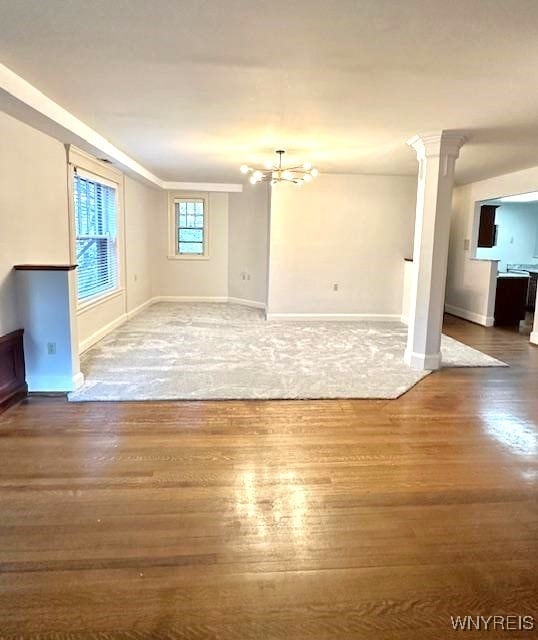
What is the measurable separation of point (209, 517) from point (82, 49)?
267 cm

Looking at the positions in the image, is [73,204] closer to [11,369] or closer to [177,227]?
[11,369]

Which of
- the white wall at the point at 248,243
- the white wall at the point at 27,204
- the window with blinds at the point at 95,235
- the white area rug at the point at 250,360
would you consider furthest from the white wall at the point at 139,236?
the white wall at the point at 27,204

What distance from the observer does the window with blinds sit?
5.15 m

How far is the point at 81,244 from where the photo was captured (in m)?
5.24

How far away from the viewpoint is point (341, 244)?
23.6 feet

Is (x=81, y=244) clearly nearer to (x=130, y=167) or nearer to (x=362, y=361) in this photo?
(x=130, y=167)

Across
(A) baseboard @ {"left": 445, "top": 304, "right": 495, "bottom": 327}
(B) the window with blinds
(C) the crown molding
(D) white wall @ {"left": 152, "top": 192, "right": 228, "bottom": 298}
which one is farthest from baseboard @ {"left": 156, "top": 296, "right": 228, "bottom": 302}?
(A) baseboard @ {"left": 445, "top": 304, "right": 495, "bottom": 327}

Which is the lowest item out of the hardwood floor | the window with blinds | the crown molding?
the hardwood floor

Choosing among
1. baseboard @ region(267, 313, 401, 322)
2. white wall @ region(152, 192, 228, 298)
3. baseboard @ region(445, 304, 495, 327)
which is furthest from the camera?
white wall @ region(152, 192, 228, 298)

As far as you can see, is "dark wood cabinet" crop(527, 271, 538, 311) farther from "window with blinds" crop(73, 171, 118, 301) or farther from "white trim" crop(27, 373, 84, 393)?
"white trim" crop(27, 373, 84, 393)

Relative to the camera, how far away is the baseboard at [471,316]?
7129 mm

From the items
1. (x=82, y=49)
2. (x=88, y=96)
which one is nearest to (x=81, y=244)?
(x=88, y=96)

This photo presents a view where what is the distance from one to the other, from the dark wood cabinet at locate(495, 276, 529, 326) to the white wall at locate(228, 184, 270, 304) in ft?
13.5

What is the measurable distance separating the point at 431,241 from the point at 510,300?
12.8 ft
